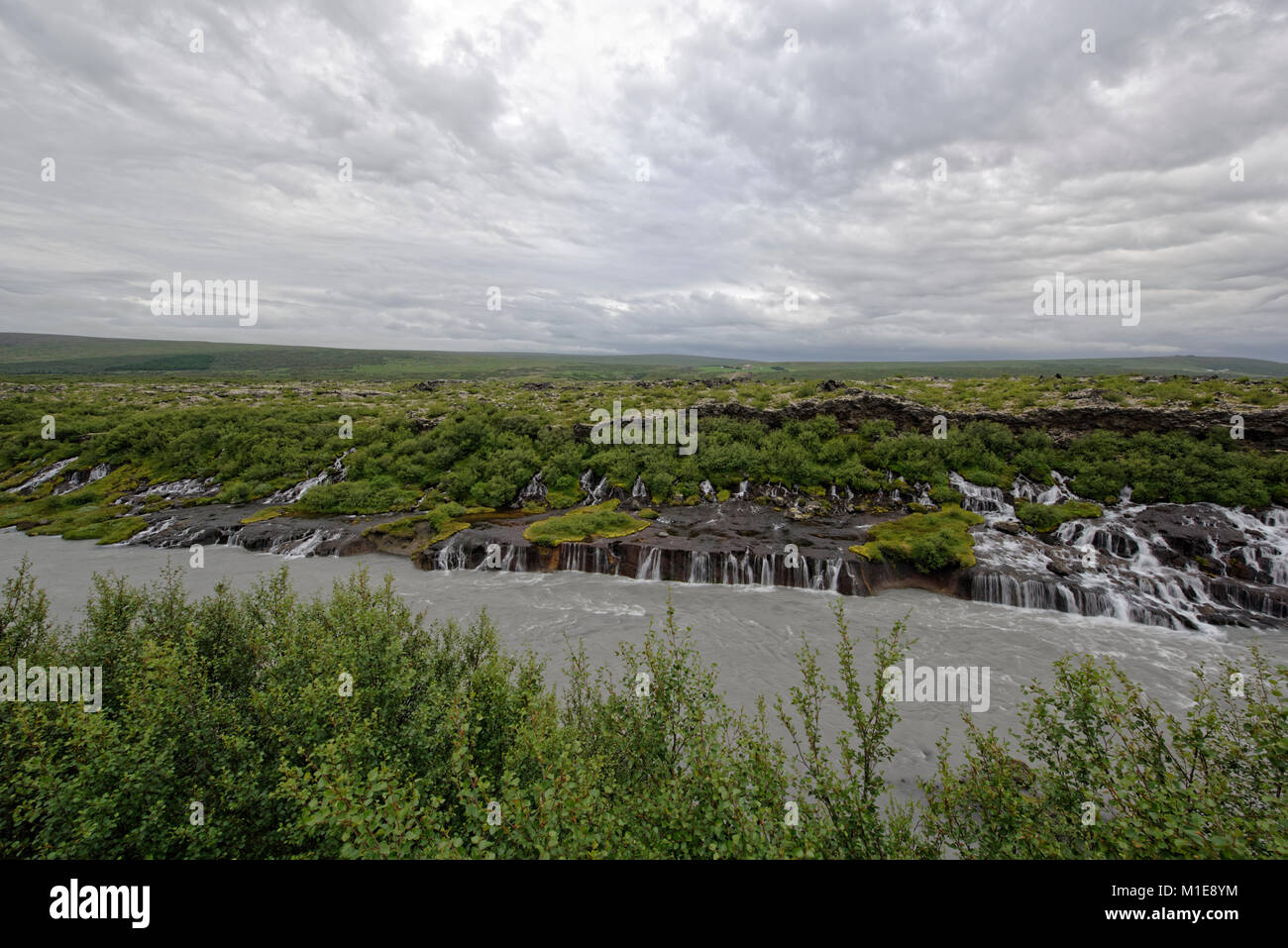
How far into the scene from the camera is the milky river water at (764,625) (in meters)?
21.1

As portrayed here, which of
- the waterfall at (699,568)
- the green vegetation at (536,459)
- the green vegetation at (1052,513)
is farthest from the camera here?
the green vegetation at (536,459)

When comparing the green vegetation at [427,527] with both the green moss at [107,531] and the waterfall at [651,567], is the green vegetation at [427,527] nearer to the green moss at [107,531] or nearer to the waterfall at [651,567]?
the waterfall at [651,567]

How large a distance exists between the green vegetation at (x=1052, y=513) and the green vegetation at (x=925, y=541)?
324 cm

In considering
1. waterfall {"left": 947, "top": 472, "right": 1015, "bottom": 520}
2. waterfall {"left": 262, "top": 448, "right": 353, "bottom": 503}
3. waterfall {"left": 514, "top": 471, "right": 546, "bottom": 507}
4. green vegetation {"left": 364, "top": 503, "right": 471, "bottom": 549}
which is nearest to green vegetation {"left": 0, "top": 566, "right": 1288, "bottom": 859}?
green vegetation {"left": 364, "top": 503, "right": 471, "bottom": 549}

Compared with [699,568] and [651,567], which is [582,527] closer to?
[651,567]

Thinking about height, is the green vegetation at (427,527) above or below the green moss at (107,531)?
above

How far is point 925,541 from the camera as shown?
3253cm

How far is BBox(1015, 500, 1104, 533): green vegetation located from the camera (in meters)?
36.8

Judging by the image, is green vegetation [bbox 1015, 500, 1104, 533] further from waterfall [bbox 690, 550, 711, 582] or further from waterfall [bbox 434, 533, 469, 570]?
waterfall [bbox 434, 533, 469, 570]

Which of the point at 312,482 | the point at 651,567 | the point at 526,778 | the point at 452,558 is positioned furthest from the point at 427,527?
the point at 526,778

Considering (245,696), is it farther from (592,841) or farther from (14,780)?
(592,841)

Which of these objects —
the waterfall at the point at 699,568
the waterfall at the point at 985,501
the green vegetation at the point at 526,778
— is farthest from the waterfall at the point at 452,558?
the waterfall at the point at 985,501

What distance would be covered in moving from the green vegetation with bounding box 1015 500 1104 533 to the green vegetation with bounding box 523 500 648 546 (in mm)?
29894
